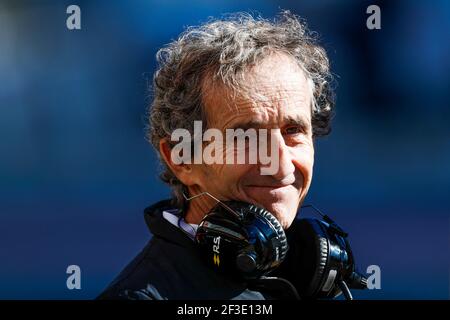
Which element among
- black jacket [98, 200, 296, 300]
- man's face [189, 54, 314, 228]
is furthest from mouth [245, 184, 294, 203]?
black jacket [98, 200, 296, 300]

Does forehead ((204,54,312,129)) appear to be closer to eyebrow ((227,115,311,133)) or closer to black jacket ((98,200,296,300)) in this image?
eyebrow ((227,115,311,133))

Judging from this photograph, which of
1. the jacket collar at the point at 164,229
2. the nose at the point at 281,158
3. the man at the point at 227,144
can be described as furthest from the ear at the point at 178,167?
the nose at the point at 281,158

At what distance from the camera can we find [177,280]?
73.2 inches

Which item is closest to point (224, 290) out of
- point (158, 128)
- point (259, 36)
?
point (158, 128)

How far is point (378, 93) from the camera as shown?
2783mm

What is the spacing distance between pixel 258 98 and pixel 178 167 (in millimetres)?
305

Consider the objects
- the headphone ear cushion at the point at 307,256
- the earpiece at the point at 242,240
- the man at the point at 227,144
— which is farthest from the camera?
the headphone ear cushion at the point at 307,256

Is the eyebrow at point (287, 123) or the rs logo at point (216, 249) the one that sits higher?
the eyebrow at point (287, 123)

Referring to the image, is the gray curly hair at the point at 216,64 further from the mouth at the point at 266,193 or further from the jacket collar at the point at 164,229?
the mouth at the point at 266,193

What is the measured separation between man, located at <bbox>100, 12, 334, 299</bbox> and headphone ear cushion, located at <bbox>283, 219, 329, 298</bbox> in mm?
93

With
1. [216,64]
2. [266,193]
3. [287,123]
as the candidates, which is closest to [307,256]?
[266,193]

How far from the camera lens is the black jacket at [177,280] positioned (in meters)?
1.83

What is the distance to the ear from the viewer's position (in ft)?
6.51

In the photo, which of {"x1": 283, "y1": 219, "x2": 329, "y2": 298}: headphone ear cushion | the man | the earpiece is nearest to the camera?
the earpiece
